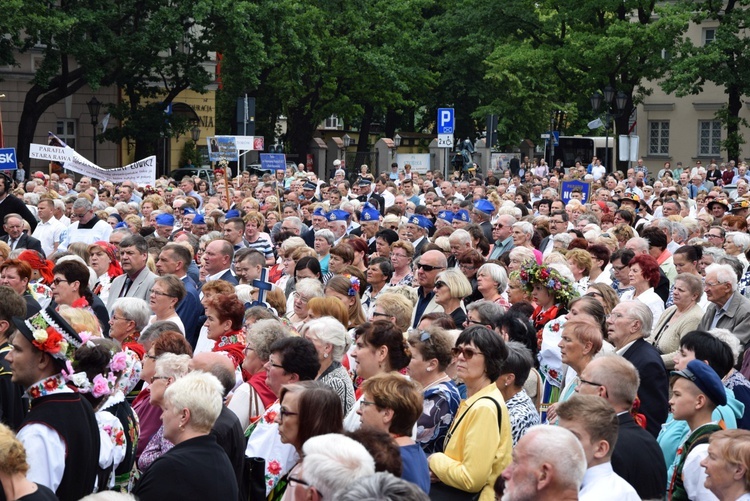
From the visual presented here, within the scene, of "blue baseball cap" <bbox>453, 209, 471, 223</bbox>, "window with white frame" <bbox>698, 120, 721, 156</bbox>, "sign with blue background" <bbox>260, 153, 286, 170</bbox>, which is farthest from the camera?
"window with white frame" <bbox>698, 120, 721, 156</bbox>

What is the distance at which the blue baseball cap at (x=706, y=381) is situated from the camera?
240 inches

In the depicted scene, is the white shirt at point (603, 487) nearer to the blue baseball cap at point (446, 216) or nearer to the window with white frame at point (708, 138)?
the blue baseball cap at point (446, 216)

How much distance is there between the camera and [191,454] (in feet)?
16.8

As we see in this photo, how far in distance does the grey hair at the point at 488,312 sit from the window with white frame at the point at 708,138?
2135 inches

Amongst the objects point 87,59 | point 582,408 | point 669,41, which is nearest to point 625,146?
point 669,41

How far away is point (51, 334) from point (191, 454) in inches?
39.1

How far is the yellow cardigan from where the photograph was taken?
221 inches

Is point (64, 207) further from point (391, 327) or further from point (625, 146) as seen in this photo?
point (625, 146)

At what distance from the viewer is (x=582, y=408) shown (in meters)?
5.15

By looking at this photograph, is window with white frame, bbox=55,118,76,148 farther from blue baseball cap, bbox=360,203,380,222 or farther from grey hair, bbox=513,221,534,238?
grey hair, bbox=513,221,534,238

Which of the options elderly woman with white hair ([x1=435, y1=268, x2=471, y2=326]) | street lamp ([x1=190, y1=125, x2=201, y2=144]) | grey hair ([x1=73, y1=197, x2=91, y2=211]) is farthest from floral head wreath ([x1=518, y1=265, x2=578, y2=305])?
street lamp ([x1=190, y1=125, x2=201, y2=144])

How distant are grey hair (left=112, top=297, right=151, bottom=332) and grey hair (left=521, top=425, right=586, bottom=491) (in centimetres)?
441

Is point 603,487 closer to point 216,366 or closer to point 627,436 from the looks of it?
point 627,436

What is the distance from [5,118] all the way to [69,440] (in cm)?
3543
